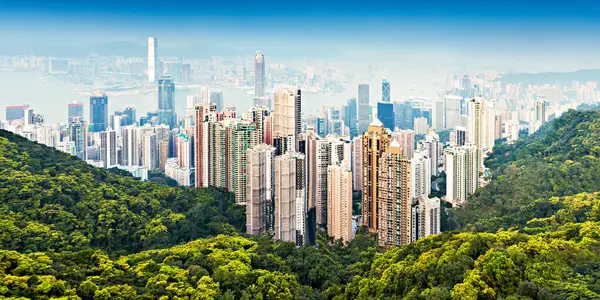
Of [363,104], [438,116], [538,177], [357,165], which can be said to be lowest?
[538,177]

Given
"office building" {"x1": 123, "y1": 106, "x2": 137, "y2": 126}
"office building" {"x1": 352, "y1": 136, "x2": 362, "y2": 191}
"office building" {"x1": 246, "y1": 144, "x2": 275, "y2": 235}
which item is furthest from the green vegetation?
"office building" {"x1": 123, "y1": 106, "x2": 137, "y2": 126}

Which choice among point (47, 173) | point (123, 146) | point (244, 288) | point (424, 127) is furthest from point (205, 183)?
point (424, 127)

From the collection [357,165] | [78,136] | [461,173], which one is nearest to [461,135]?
[461,173]

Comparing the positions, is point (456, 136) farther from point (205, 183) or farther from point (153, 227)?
point (153, 227)

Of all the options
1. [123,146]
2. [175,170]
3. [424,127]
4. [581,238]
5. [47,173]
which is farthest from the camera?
[424,127]

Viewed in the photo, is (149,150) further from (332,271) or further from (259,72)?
(332,271)

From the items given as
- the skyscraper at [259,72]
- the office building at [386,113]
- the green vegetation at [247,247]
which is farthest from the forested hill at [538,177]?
the skyscraper at [259,72]

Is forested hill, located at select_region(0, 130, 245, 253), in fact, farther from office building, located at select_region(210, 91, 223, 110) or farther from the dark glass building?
the dark glass building
